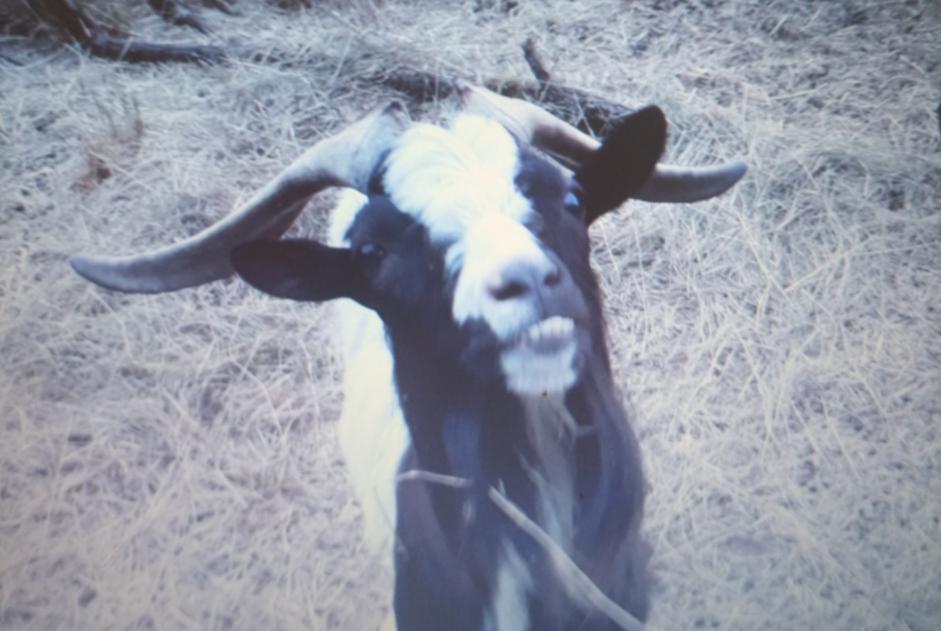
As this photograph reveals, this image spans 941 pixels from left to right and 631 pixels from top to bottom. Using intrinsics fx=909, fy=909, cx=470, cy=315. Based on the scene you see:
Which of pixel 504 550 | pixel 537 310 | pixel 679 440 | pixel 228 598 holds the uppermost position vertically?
pixel 537 310

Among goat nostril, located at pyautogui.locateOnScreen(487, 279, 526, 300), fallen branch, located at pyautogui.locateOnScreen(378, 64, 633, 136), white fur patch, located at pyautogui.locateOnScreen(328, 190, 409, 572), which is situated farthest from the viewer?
fallen branch, located at pyautogui.locateOnScreen(378, 64, 633, 136)

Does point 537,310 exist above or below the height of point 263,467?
above

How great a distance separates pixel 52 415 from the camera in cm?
102

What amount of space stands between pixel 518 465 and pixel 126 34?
768 mm

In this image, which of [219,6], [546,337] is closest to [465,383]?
[546,337]

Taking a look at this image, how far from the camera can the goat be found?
0.96 meters

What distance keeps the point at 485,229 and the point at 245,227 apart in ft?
0.98

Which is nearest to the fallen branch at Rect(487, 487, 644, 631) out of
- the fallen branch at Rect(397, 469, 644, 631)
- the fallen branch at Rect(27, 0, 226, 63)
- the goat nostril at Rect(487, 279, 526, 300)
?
the fallen branch at Rect(397, 469, 644, 631)

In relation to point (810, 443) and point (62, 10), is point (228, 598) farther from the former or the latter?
point (62, 10)

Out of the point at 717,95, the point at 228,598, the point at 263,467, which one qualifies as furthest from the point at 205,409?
the point at 717,95

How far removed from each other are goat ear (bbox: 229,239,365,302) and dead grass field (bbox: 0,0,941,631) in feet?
0.15

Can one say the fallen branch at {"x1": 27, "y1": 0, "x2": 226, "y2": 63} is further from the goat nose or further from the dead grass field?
the goat nose

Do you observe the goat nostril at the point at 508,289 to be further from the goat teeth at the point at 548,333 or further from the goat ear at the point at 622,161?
the goat ear at the point at 622,161

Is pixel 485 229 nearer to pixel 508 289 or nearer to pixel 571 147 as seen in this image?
pixel 508 289
